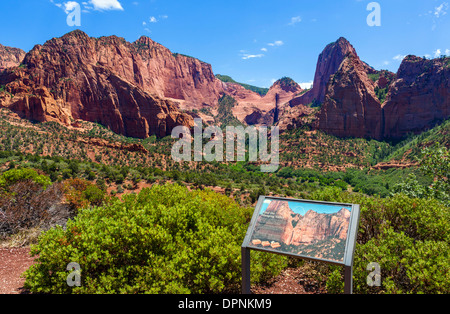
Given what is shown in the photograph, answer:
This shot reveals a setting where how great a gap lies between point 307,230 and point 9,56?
721 feet

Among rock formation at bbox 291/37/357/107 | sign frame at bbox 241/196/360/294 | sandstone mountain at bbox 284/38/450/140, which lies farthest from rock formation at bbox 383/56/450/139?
sign frame at bbox 241/196/360/294

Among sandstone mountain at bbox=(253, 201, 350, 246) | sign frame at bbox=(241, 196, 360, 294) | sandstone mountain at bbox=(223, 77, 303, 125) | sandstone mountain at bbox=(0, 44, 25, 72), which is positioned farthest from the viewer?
sandstone mountain at bbox=(223, 77, 303, 125)

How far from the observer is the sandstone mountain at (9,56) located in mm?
151000

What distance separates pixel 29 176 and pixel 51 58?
309ft

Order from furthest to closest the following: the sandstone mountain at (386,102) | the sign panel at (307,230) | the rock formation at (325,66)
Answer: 1. the rock formation at (325,66)
2. the sandstone mountain at (386,102)
3. the sign panel at (307,230)

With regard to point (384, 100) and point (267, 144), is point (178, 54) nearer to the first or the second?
point (267, 144)

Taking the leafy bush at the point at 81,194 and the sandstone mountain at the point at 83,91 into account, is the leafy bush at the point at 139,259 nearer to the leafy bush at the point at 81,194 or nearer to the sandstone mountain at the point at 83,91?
the leafy bush at the point at 81,194

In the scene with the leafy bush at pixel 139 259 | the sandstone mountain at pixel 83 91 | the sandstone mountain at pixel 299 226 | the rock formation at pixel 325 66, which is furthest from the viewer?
the rock formation at pixel 325 66

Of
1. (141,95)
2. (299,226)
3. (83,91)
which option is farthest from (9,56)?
(299,226)

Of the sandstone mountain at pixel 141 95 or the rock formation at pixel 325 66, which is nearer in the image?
the sandstone mountain at pixel 141 95

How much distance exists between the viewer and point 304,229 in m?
4.82

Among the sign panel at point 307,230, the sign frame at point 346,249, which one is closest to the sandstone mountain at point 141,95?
the sign frame at point 346,249

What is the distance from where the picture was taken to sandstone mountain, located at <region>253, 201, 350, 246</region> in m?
4.65

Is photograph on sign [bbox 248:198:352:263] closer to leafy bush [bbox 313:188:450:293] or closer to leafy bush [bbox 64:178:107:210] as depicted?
leafy bush [bbox 313:188:450:293]
